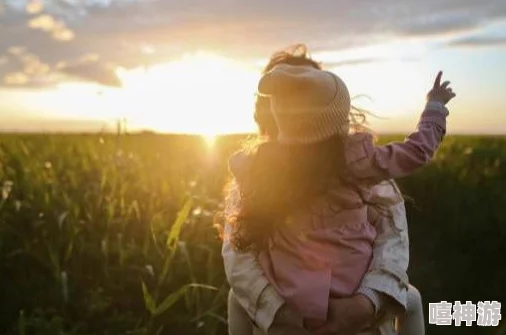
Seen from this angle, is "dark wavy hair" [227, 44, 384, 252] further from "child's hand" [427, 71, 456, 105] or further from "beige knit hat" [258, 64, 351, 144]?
"child's hand" [427, 71, 456, 105]

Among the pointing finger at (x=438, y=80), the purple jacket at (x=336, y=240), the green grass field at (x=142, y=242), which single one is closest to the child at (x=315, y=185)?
the purple jacket at (x=336, y=240)

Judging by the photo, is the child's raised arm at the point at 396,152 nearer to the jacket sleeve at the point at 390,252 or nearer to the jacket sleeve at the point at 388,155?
the jacket sleeve at the point at 388,155

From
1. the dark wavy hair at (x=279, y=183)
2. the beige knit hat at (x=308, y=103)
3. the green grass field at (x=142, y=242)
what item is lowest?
the green grass field at (x=142, y=242)

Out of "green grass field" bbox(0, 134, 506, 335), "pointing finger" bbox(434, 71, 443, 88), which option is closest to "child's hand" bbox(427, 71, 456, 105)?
"pointing finger" bbox(434, 71, 443, 88)

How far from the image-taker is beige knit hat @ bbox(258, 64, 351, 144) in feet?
10.0

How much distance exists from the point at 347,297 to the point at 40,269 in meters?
2.31

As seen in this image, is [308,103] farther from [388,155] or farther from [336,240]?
[336,240]

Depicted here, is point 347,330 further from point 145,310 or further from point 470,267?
point 470,267

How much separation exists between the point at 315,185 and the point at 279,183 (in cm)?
12

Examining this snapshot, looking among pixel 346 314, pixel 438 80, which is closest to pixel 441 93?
pixel 438 80

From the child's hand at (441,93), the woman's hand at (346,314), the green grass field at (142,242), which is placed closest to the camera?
the woman's hand at (346,314)

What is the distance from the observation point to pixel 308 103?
10.1 ft

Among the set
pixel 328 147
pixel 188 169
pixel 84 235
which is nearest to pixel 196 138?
pixel 188 169

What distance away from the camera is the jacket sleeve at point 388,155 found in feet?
10.1
